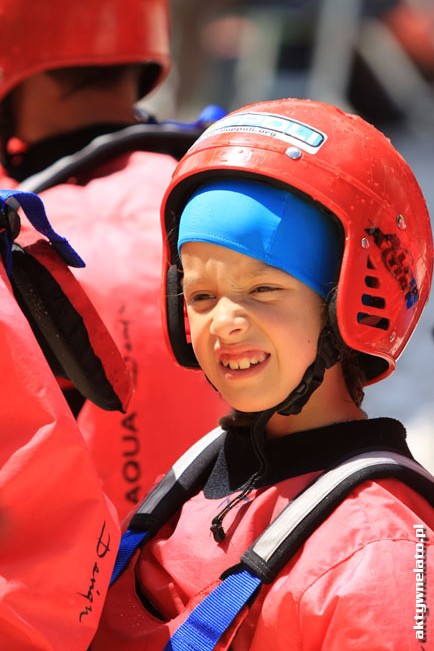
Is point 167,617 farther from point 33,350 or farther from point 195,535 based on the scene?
point 33,350

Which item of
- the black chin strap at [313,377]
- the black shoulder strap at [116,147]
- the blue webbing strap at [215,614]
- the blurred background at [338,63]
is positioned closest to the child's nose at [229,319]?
the black chin strap at [313,377]

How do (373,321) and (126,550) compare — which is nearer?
(373,321)

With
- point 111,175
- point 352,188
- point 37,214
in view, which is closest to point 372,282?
point 352,188

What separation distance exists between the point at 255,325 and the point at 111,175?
136 cm

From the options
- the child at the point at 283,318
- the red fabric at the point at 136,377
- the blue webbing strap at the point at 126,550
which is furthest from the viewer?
the red fabric at the point at 136,377

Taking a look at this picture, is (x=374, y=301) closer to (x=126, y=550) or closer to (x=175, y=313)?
(x=175, y=313)

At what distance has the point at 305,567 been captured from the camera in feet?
6.00

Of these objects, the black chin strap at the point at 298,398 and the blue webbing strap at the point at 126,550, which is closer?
the black chin strap at the point at 298,398

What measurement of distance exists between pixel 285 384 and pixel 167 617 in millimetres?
456

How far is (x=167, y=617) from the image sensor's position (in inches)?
80.8

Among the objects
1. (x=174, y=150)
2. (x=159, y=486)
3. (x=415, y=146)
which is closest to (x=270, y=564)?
(x=159, y=486)

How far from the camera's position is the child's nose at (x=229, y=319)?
197cm

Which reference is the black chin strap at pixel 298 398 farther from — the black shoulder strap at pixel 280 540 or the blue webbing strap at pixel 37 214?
the blue webbing strap at pixel 37 214

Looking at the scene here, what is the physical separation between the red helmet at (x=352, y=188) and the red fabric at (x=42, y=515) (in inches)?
18.6
